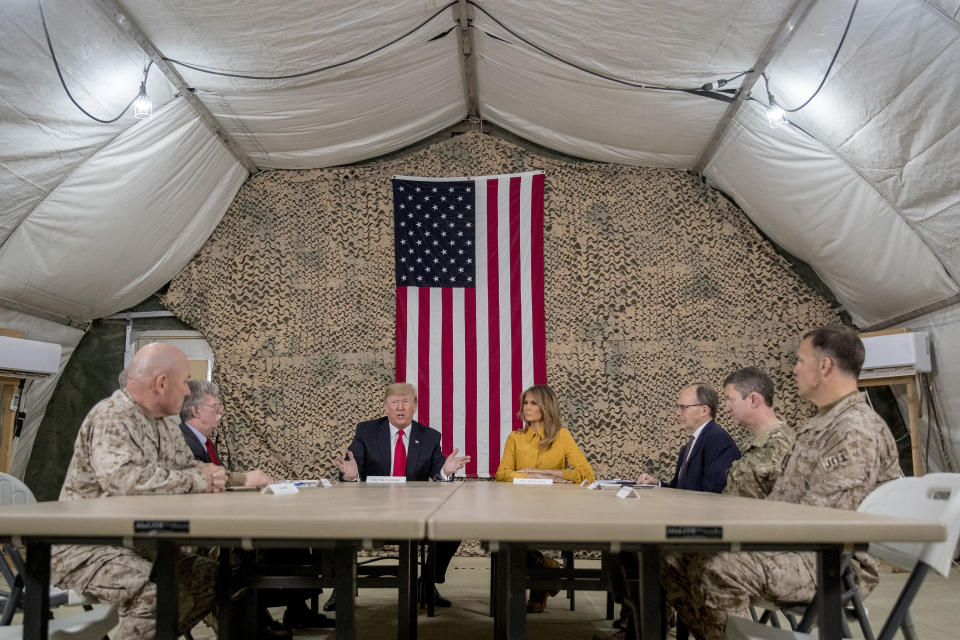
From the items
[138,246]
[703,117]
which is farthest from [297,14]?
[703,117]

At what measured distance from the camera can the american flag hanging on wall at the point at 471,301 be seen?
677cm

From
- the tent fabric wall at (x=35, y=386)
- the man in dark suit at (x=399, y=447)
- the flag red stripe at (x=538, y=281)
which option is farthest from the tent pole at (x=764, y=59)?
the tent fabric wall at (x=35, y=386)

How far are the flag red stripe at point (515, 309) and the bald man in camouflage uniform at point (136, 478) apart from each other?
4068 millimetres

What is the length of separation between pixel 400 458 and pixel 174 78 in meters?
3.01

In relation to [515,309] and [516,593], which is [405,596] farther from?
[515,309]

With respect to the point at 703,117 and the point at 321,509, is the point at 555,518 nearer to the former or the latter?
the point at 321,509

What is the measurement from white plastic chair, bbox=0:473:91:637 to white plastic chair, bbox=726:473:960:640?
1.98 metres

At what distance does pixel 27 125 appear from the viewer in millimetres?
4527

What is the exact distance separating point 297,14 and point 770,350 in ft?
15.8

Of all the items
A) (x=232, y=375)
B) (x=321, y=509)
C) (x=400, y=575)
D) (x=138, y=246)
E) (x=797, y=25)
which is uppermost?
(x=797, y=25)

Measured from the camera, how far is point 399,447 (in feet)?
15.7

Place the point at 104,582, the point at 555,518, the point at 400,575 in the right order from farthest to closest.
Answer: the point at 400,575 < the point at 104,582 < the point at 555,518

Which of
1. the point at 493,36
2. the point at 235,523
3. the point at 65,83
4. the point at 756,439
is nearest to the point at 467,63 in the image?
the point at 493,36

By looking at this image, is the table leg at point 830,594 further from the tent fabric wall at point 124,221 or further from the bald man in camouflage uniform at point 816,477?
the tent fabric wall at point 124,221
